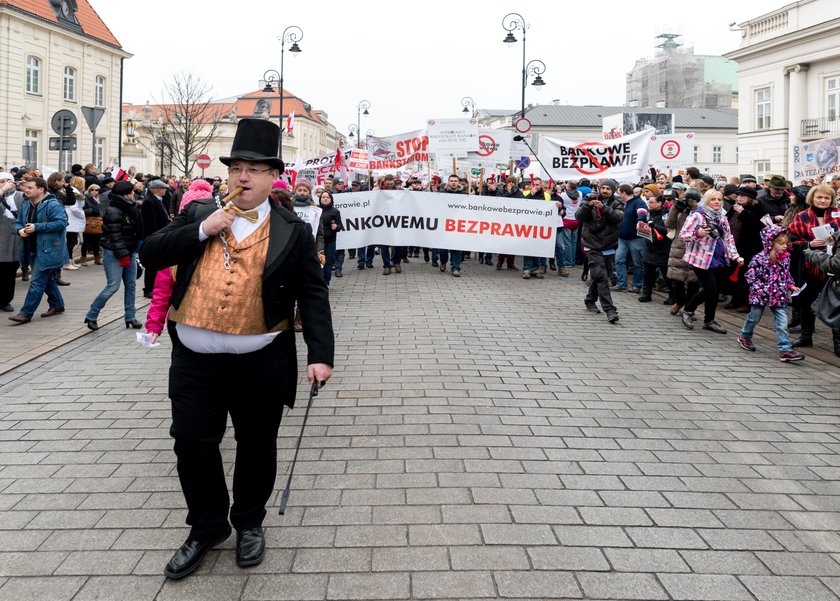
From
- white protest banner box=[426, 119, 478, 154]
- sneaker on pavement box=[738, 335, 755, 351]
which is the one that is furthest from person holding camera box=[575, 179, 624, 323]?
white protest banner box=[426, 119, 478, 154]

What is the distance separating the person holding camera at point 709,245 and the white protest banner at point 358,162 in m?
13.1

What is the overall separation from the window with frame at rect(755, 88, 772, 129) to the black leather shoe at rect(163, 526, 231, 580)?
1687 inches

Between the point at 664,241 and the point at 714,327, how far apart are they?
296 cm

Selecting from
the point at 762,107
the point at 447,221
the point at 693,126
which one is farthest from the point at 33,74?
the point at 693,126

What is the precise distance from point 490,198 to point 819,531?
12.1 m

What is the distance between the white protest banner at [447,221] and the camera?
15328 mm

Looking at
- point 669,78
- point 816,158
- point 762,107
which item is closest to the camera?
point 816,158

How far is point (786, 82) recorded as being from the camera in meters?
39.3

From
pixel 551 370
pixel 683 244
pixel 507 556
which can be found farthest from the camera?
pixel 683 244

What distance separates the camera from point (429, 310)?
11.2 meters

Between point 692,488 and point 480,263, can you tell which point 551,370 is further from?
point 480,263

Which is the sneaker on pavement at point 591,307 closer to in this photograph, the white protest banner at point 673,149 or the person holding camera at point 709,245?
the person holding camera at point 709,245

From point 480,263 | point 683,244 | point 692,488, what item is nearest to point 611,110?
point 480,263

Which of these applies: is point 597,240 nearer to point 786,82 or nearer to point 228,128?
point 786,82
